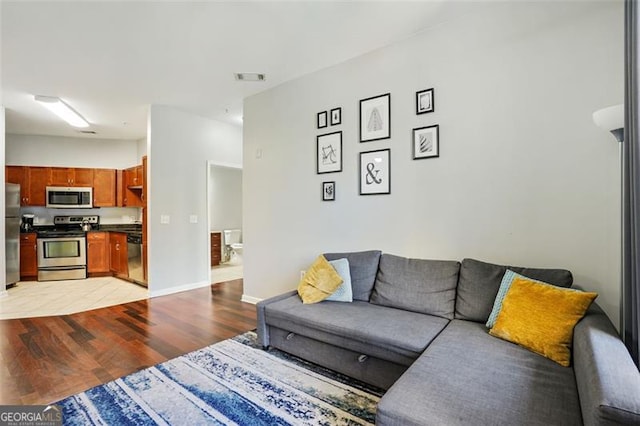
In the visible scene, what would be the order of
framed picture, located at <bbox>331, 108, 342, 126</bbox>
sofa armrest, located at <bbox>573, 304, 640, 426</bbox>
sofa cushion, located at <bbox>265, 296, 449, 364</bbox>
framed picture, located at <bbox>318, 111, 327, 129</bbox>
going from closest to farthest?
sofa armrest, located at <bbox>573, 304, 640, 426</bbox>, sofa cushion, located at <bbox>265, 296, 449, 364</bbox>, framed picture, located at <bbox>331, 108, 342, 126</bbox>, framed picture, located at <bbox>318, 111, 327, 129</bbox>

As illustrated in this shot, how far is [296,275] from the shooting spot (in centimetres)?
364

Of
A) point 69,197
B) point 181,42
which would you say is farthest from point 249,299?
point 69,197

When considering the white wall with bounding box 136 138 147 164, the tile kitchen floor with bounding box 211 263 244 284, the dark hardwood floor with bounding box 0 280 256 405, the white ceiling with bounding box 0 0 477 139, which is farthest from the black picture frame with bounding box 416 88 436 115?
the white wall with bounding box 136 138 147 164

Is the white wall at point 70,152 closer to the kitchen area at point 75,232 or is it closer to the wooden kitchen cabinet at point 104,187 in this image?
the kitchen area at point 75,232

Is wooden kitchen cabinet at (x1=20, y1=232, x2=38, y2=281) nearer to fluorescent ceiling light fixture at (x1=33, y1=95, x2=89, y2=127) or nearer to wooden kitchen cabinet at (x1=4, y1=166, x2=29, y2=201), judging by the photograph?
wooden kitchen cabinet at (x1=4, y1=166, x2=29, y2=201)

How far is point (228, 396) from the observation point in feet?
6.56

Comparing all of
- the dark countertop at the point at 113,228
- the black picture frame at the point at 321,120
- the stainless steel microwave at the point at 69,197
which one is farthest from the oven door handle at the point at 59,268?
the black picture frame at the point at 321,120

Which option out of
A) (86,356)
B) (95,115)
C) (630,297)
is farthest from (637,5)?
(95,115)

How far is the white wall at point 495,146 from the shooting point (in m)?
2.04

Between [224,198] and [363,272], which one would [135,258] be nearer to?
[224,198]

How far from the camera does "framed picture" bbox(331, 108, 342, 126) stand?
3.26m

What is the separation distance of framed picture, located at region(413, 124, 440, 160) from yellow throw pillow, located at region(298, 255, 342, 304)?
49.9 inches

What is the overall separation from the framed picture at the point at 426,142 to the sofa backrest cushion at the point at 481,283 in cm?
96

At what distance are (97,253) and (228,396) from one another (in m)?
5.40
